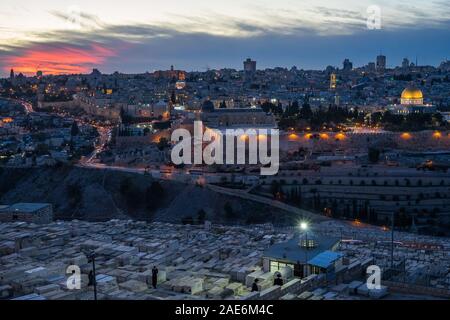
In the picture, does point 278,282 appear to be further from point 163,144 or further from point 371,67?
point 371,67

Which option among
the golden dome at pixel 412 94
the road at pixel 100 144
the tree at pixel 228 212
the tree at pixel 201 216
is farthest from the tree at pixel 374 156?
the golden dome at pixel 412 94

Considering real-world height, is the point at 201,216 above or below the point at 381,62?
below

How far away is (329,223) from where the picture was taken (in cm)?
1377

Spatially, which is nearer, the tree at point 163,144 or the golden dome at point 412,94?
the tree at point 163,144

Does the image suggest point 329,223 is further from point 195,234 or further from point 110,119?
point 110,119

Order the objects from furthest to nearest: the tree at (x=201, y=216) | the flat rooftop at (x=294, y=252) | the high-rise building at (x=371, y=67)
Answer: the high-rise building at (x=371, y=67) → the tree at (x=201, y=216) → the flat rooftop at (x=294, y=252)

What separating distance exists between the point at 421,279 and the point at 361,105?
2794 cm

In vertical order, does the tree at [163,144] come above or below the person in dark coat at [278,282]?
above

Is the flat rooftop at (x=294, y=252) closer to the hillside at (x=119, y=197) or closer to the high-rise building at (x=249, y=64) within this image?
the hillside at (x=119, y=197)

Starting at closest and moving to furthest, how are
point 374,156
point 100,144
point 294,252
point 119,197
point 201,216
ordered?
point 294,252 → point 201,216 → point 119,197 → point 374,156 → point 100,144

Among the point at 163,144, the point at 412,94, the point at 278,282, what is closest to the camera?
the point at 278,282

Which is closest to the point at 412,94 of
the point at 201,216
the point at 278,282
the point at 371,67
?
the point at 201,216

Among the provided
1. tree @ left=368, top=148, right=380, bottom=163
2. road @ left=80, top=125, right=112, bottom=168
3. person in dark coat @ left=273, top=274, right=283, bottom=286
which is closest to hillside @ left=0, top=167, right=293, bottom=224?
road @ left=80, top=125, right=112, bottom=168
